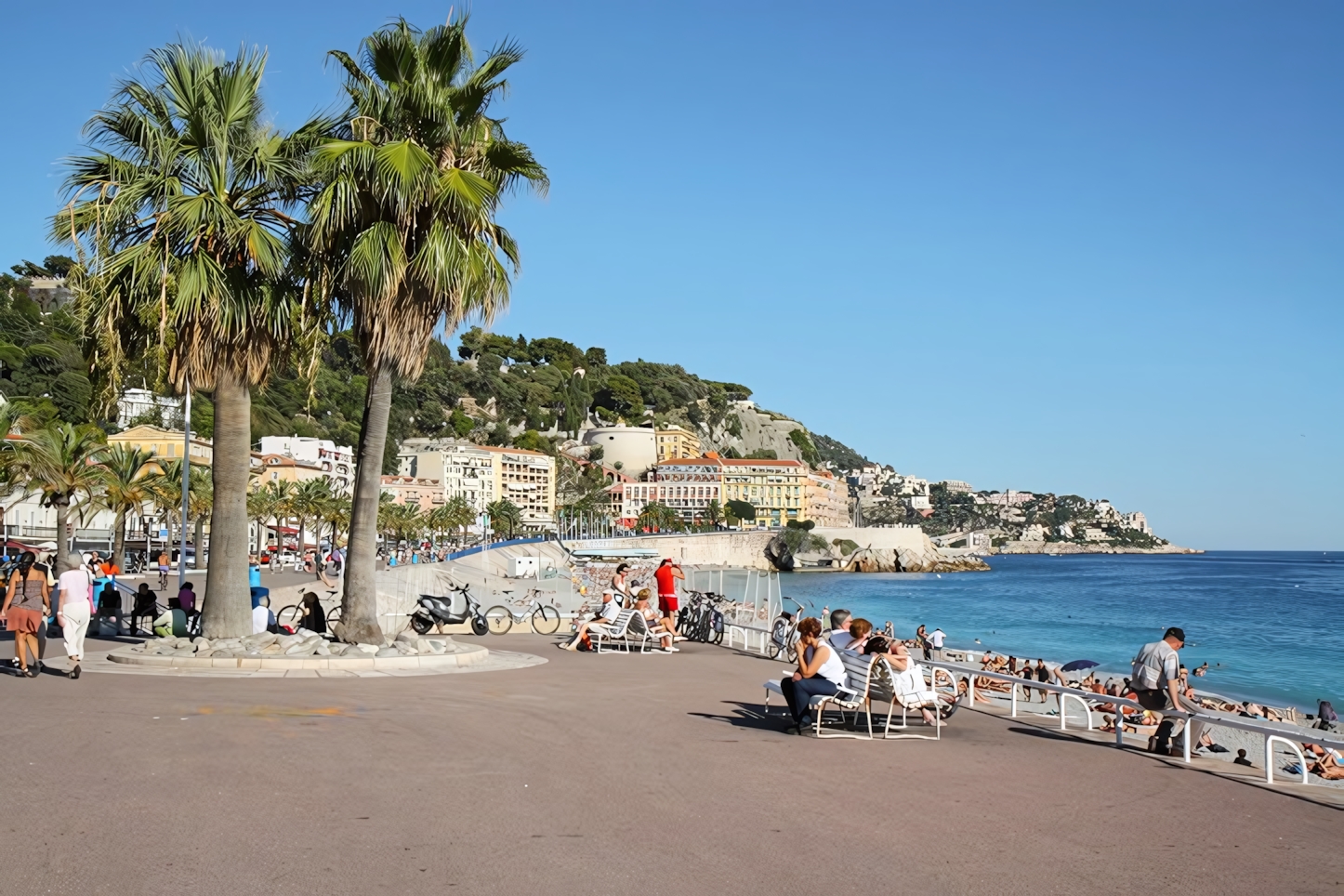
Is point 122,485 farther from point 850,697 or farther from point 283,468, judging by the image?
point 283,468

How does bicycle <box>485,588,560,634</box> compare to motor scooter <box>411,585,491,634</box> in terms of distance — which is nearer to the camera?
motor scooter <box>411,585,491,634</box>

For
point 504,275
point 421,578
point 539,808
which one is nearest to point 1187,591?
point 421,578

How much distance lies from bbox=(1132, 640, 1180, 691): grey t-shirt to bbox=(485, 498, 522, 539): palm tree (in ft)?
442

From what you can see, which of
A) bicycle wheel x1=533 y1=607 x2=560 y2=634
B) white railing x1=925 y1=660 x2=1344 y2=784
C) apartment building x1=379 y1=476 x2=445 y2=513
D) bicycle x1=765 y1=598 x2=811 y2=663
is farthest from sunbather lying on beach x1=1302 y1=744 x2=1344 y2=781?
apartment building x1=379 y1=476 x2=445 y2=513

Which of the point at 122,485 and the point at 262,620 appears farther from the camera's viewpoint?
the point at 122,485

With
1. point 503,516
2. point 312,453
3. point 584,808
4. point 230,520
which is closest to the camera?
point 584,808

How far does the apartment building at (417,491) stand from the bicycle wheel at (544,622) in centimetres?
12299

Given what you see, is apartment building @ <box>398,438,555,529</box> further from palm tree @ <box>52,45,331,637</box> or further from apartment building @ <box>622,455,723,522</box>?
palm tree @ <box>52,45,331,637</box>

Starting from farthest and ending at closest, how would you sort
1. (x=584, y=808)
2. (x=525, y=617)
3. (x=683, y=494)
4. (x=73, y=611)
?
1. (x=683, y=494)
2. (x=525, y=617)
3. (x=73, y=611)
4. (x=584, y=808)

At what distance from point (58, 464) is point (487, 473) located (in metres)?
129

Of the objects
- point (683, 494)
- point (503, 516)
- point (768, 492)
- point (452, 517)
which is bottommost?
point (452, 517)

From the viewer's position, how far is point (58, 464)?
3769 centimetres

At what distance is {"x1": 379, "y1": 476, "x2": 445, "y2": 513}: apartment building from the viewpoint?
485 feet

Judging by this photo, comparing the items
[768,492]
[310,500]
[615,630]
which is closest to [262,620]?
[615,630]
